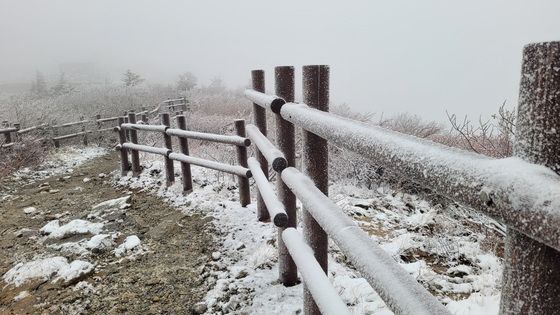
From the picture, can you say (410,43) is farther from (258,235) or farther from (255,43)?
(258,235)

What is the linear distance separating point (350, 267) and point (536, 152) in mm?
3006

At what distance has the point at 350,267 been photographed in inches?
138

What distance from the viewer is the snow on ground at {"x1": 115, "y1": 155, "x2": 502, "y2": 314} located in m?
2.99

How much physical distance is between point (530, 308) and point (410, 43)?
152 m

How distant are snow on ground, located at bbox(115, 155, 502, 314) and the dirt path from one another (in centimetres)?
27

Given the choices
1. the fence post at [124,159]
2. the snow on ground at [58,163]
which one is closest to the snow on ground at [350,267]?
the fence post at [124,159]

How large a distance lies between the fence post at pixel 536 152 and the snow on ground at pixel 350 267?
7.04 ft

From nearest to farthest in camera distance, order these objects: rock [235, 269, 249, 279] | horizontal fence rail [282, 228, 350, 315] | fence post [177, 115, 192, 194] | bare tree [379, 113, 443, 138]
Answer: horizontal fence rail [282, 228, 350, 315]
rock [235, 269, 249, 279]
fence post [177, 115, 192, 194]
bare tree [379, 113, 443, 138]

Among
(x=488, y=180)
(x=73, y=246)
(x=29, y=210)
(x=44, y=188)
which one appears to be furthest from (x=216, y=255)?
(x=44, y=188)

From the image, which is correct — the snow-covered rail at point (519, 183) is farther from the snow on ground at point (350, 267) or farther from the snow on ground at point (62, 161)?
the snow on ground at point (62, 161)

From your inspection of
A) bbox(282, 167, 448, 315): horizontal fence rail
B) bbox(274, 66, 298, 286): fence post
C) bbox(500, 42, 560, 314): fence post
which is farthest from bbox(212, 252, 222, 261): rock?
bbox(500, 42, 560, 314): fence post

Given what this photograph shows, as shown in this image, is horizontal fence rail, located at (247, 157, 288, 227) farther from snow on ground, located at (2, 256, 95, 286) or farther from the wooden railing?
the wooden railing

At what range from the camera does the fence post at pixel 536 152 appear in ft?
2.16

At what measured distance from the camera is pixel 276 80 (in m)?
3.00
